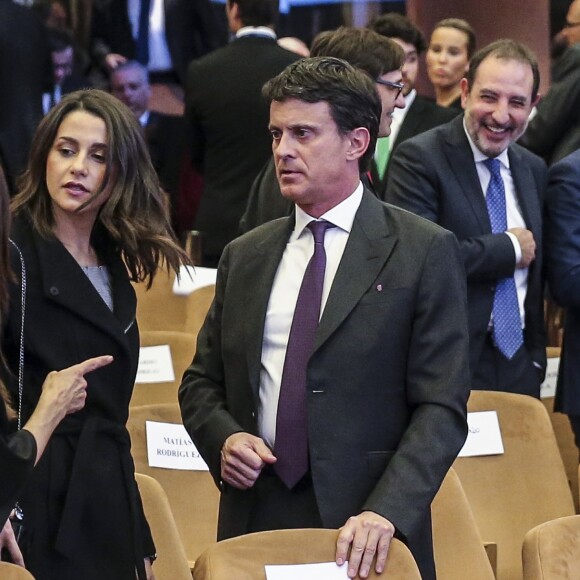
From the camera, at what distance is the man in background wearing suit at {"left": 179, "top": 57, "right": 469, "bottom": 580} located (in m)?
2.73

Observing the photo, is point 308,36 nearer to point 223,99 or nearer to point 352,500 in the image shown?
point 223,99

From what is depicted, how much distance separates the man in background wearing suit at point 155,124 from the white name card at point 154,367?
6.86 feet

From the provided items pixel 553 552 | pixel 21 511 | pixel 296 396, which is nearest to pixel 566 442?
pixel 553 552

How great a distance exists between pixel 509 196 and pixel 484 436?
750 mm

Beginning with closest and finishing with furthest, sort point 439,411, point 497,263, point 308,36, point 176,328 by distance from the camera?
point 439,411 < point 497,263 < point 176,328 < point 308,36

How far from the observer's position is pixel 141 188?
3.06 meters

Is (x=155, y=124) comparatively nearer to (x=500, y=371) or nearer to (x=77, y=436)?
(x=500, y=371)

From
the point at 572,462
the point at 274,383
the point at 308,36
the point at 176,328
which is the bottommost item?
the point at 572,462

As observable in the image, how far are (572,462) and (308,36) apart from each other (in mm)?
3304

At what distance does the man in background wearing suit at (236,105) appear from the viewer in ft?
18.4

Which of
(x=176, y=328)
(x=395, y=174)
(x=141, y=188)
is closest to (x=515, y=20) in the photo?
(x=176, y=328)

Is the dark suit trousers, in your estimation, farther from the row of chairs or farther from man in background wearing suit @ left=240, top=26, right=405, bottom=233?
man in background wearing suit @ left=240, top=26, right=405, bottom=233

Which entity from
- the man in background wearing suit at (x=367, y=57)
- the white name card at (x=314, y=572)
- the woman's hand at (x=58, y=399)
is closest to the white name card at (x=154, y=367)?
the man in background wearing suit at (x=367, y=57)

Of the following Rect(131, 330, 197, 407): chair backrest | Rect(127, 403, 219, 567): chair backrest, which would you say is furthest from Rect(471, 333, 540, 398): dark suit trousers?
Rect(131, 330, 197, 407): chair backrest
